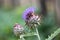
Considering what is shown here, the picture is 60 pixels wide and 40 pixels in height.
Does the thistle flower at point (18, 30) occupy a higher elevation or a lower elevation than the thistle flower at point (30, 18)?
lower

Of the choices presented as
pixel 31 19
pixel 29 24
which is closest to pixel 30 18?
pixel 31 19

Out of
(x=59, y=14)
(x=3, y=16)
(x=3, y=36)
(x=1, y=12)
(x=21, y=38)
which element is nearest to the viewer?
(x=21, y=38)

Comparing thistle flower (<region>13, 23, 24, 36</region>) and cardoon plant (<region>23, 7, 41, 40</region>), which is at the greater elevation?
cardoon plant (<region>23, 7, 41, 40</region>)

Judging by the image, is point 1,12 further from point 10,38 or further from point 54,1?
point 10,38

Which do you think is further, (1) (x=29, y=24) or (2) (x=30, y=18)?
(2) (x=30, y=18)

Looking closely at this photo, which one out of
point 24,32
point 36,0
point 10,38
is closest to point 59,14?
point 36,0

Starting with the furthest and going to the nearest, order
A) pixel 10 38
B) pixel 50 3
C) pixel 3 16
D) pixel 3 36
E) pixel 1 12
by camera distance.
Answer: pixel 50 3 < pixel 1 12 < pixel 3 16 < pixel 3 36 < pixel 10 38

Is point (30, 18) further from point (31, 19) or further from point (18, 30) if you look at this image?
point (18, 30)

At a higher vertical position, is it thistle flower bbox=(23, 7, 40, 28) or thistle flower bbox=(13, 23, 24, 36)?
thistle flower bbox=(23, 7, 40, 28)

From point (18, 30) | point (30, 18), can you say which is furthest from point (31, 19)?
point (18, 30)

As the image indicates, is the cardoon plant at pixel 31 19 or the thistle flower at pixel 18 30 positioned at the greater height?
the cardoon plant at pixel 31 19

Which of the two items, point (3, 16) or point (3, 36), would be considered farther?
point (3, 16)
